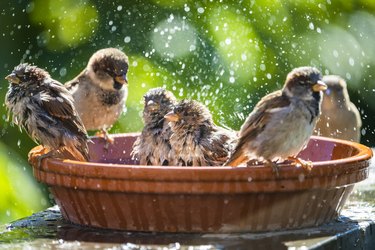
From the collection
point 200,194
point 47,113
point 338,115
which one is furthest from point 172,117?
point 338,115

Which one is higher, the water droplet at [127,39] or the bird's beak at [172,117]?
the water droplet at [127,39]

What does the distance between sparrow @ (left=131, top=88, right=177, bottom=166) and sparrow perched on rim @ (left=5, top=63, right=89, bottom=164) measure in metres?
0.25

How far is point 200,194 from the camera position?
3.95 m

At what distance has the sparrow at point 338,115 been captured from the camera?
6.88 meters

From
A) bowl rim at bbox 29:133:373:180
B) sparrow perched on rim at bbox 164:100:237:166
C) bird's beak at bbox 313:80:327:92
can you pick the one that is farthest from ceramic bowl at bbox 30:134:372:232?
sparrow perched on rim at bbox 164:100:237:166

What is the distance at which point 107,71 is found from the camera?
6066 mm

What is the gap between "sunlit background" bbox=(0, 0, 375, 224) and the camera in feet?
19.0

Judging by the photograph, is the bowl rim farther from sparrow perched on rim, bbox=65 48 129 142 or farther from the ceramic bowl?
sparrow perched on rim, bbox=65 48 129 142

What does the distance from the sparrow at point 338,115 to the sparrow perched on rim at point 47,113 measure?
234 cm

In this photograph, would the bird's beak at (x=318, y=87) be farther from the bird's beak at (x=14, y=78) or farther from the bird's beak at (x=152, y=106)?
the bird's beak at (x=14, y=78)

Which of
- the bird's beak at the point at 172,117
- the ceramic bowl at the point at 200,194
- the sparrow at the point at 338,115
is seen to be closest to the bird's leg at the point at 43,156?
the ceramic bowl at the point at 200,194

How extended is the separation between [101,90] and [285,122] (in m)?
2.03

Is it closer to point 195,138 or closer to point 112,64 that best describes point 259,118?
point 195,138

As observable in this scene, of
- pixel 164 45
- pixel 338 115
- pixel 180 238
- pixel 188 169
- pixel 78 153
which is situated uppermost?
pixel 164 45
